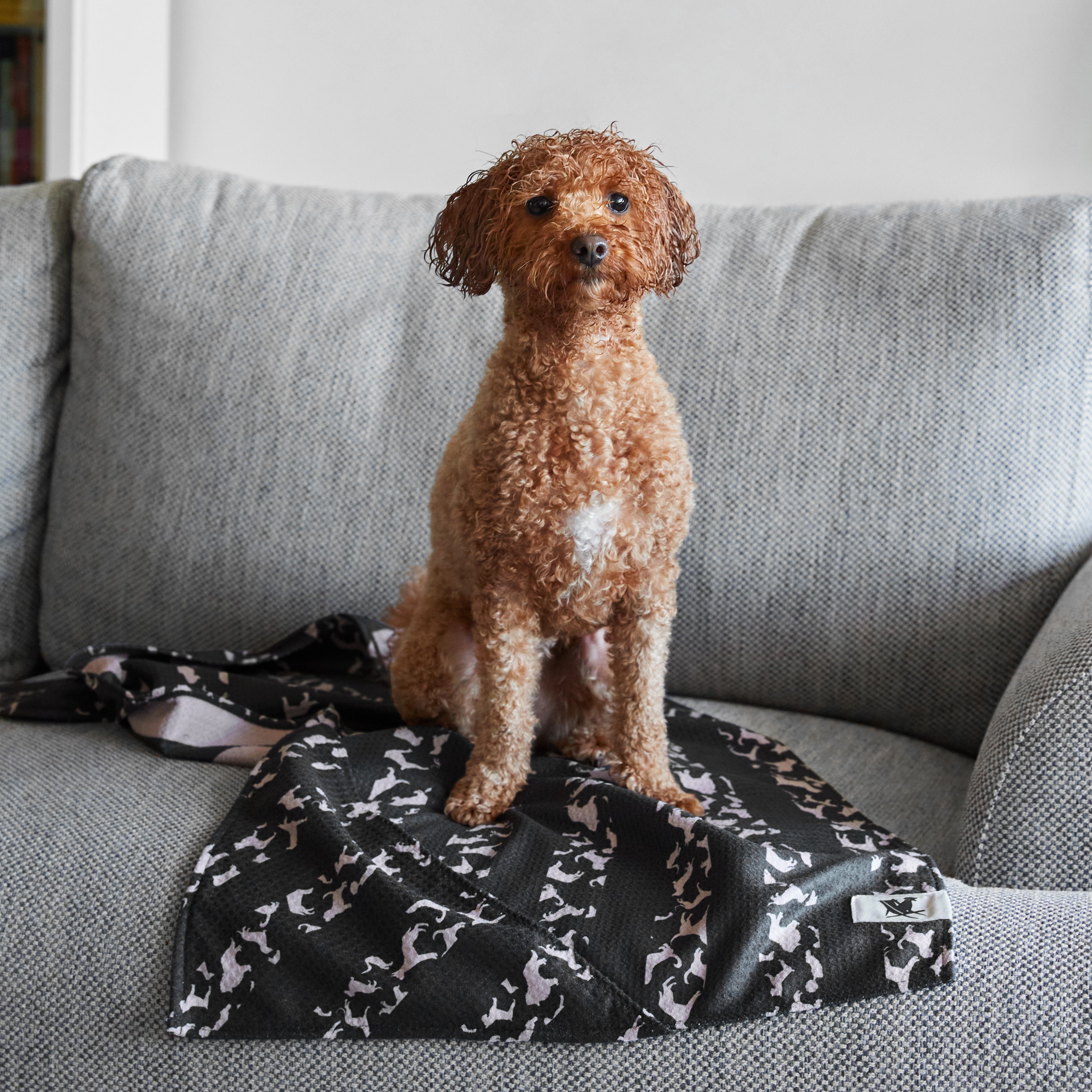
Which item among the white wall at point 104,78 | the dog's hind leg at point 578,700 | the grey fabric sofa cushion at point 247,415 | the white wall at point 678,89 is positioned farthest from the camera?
the white wall at point 104,78

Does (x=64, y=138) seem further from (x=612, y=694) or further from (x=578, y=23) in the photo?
(x=612, y=694)

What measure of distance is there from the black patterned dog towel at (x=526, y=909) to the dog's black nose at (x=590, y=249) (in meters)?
0.50

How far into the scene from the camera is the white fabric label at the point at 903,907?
2.67 ft

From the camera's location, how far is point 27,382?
150 centimetres

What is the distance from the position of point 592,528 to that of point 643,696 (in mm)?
202

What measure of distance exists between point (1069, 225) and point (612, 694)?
86 cm

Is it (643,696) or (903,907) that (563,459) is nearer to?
(643,696)

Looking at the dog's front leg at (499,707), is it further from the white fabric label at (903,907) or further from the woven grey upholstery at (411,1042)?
the white fabric label at (903,907)

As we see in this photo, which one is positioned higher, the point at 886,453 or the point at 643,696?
the point at 886,453

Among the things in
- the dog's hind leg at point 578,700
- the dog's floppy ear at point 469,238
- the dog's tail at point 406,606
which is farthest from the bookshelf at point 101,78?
the dog's hind leg at point 578,700

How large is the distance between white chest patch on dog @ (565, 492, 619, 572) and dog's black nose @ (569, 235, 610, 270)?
218 mm

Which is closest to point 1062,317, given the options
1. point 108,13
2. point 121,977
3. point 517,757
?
point 517,757

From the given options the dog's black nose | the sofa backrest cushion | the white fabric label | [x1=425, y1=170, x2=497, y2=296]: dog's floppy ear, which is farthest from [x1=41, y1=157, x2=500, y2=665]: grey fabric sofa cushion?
the white fabric label

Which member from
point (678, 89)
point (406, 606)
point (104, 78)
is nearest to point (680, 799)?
point (406, 606)
